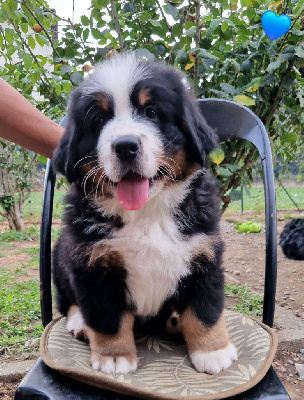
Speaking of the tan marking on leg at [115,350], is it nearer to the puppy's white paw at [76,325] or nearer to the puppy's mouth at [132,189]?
the puppy's white paw at [76,325]

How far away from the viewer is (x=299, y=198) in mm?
10633

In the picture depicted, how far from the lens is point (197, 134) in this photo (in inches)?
63.7

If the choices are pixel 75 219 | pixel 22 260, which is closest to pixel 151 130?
pixel 75 219

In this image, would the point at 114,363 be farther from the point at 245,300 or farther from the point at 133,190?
the point at 245,300

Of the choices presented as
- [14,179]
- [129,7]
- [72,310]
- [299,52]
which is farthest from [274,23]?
[14,179]

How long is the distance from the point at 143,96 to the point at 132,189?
0.34m

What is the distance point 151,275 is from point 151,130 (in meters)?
0.54

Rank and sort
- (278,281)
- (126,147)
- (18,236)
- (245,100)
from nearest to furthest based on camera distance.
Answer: (126,147), (245,100), (278,281), (18,236)

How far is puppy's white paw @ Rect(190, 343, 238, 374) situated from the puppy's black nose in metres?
0.75

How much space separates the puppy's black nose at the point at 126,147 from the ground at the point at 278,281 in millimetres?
808

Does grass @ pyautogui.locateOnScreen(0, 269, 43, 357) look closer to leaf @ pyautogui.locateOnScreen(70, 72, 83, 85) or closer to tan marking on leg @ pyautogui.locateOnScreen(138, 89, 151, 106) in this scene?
leaf @ pyautogui.locateOnScreen(70, 72, 83, 85)

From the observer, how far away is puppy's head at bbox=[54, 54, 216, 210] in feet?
4.91

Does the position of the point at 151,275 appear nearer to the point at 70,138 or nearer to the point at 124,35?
the point at 70,138

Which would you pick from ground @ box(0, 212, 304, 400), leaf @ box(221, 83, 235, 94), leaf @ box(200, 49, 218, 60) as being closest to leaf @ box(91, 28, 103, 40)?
leaf @ box(200, 49, 218, 60)
